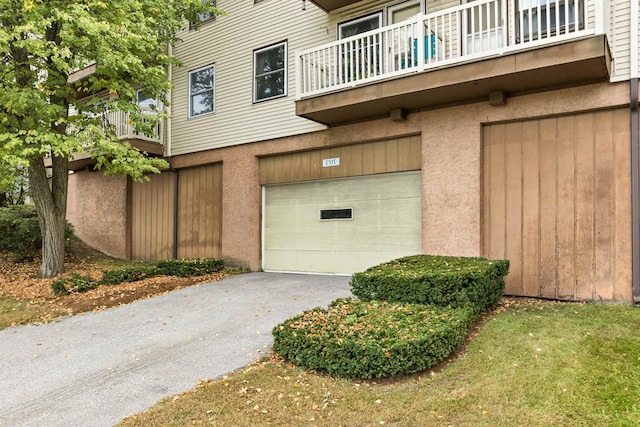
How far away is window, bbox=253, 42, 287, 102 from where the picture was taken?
1021 cm

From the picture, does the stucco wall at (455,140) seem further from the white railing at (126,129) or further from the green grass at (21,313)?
the green grass at (21,313)

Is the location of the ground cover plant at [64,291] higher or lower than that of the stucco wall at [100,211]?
lower

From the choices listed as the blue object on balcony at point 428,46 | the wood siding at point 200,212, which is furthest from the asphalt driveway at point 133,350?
the blue object on balcony at point 428,46

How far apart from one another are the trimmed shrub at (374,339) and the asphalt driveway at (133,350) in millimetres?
754

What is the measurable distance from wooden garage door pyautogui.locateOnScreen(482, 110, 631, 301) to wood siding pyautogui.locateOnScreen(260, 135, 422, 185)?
1538mm

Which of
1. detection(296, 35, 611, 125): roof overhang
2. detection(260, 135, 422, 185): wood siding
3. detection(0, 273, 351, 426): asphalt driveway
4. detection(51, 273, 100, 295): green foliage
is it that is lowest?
detection(0, 273, 351, 426): asphalt driveway

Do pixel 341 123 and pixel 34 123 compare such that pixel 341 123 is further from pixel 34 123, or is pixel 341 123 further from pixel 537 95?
pixel 34 123

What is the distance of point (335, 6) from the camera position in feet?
29.9

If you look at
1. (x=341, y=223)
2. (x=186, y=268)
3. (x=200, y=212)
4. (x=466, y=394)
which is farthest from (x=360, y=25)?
(x=466, y=394)

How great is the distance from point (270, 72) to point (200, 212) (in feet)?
14.5

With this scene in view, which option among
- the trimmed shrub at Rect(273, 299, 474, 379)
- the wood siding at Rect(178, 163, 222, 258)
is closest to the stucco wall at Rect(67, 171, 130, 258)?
the wood siding at Rect(178, 163, 222, 258)

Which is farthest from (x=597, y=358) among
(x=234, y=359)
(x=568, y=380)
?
(x=234, y=359)

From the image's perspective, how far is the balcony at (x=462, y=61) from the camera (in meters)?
5.96

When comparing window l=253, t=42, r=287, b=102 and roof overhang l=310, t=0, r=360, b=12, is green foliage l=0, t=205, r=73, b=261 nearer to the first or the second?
window l=253, t=42, r=287, b=102
